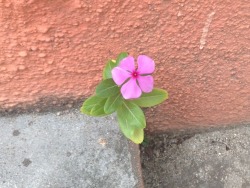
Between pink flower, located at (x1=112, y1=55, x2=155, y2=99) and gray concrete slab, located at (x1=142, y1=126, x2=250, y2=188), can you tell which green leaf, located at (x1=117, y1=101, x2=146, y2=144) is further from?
gray concrete slab, located at (x1=142, y1=126, x2=250, y2=188)

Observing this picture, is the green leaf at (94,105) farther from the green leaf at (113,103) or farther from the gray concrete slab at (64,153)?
the gray concrete slab at (64,153)

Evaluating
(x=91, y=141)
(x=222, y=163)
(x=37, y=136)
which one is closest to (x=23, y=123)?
(x=37, y=136)

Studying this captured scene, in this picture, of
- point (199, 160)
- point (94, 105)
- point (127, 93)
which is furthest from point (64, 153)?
point (199, 160)

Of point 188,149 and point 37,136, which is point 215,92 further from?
point 37,136

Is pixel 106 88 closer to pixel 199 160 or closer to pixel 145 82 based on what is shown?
pixel 145 82

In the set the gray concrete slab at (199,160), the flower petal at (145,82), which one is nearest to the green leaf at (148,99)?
the flower petal at (145,82)

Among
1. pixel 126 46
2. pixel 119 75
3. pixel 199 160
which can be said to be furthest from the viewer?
pixel 199 160

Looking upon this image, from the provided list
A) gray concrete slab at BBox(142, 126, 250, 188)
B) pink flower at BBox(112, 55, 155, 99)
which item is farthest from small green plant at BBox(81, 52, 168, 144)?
gray concrete slab at BBox(142, 126, 250, 188)
